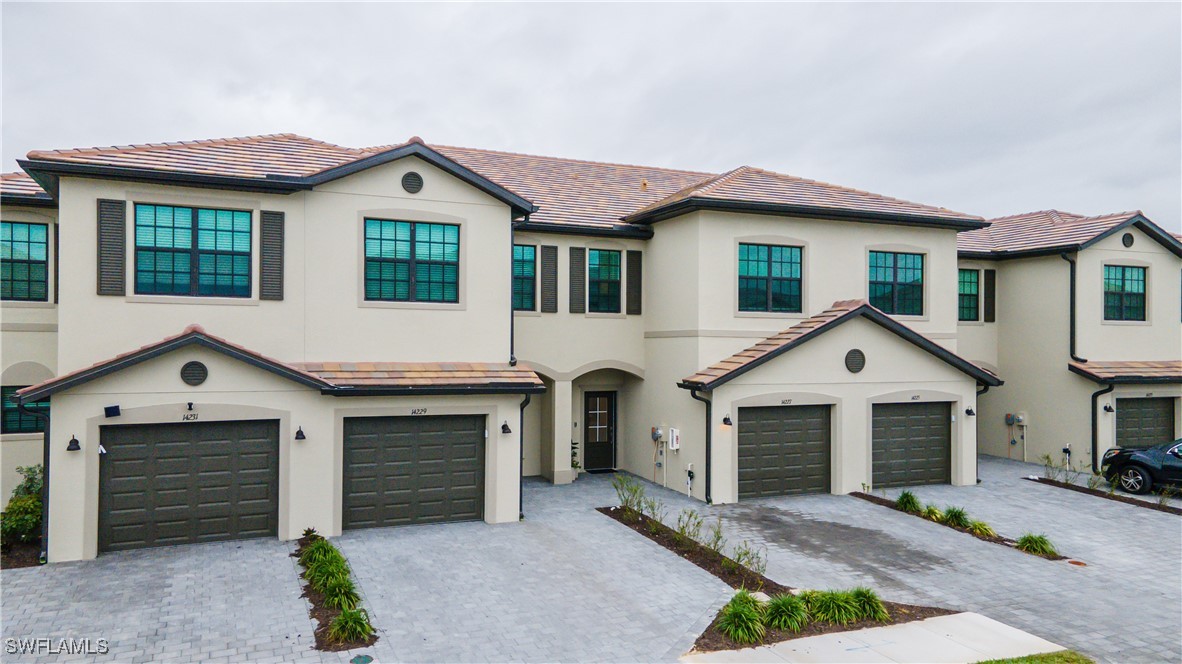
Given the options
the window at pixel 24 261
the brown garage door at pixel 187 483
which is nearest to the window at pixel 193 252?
the brown garage door at pixel 187 483

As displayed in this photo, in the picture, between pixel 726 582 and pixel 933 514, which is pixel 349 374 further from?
pixel 933 514

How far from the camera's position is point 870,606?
941 centimetres

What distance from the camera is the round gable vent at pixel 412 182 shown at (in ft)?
45.9

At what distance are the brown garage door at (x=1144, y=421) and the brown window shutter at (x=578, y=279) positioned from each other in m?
14.7

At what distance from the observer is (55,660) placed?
7.92m

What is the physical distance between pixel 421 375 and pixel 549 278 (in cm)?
510

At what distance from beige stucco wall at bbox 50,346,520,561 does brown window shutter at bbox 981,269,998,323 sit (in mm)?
15444

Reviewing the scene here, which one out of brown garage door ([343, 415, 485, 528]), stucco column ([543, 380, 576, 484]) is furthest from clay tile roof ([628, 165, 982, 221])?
brown garage door ([343, 415, 485, 528])

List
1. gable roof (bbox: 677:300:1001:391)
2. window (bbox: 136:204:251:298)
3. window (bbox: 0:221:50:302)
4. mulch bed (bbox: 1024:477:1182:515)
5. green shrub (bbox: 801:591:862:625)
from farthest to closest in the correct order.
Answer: gable roof (bbox: 677:300:1001:391)
mulch bed (bbox: 1024:477:1182:515)
window (bbox: 0:221:50:302)
window (bbox: 136:204:251:298)
green shrub (bbox: 801:591:862:625)

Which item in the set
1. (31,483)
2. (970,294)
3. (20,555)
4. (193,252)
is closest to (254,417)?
(193,252)

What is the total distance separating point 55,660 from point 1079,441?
72.7 feet

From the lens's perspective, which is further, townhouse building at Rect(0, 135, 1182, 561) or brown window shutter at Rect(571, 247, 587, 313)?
brown window shutter at Rect(571, 247, 587, 313)

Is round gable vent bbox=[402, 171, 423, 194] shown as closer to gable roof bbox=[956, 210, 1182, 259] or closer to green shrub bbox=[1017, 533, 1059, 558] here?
green shrub bbox=[1017, 533, 1059, 558]

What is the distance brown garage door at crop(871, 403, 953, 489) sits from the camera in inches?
682
